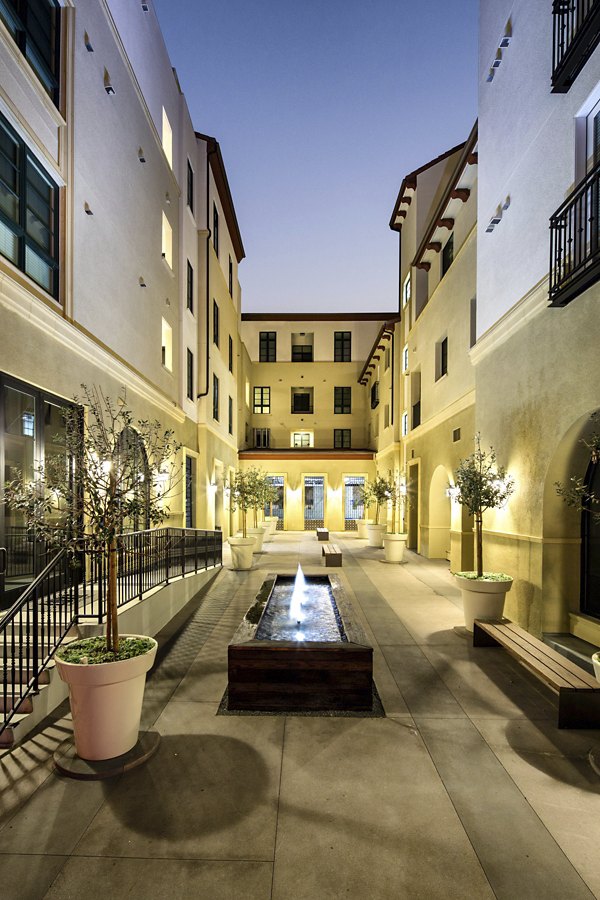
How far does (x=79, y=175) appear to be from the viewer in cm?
795

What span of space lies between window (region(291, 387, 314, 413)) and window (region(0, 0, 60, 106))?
25524mm

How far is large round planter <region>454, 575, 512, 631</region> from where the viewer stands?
24.0 feet

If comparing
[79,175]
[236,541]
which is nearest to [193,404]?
[236,541]

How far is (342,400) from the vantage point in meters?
32.6

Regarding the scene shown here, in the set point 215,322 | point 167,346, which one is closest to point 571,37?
point 167,346

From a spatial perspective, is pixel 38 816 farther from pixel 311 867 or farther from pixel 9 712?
pixel 311 867

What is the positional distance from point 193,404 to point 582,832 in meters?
14.5

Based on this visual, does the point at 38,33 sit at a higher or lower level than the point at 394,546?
higher

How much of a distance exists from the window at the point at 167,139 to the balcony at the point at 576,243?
11152 mm

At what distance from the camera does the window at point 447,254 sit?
46.7 ft

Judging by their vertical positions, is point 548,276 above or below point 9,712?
above

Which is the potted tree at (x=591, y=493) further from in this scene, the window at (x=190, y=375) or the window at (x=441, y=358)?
the window at (x=190, y=375)

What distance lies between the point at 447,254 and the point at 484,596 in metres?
11.2

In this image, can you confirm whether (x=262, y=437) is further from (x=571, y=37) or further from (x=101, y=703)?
(x=101, y=703)
